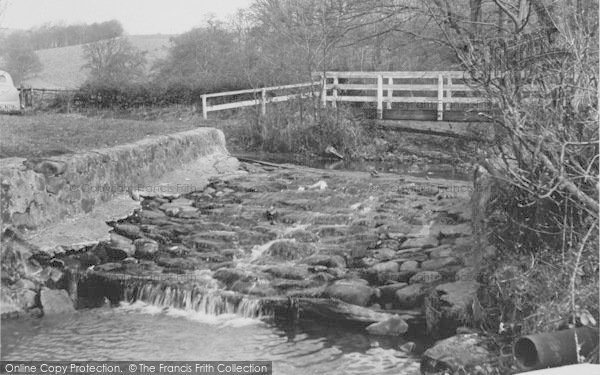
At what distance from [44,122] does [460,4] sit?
928 cm

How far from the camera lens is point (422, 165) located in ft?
57.8

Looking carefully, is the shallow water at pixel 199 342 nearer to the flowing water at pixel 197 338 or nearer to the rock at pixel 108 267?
the flowing water at pixel 197 338

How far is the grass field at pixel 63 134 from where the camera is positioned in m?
10.0

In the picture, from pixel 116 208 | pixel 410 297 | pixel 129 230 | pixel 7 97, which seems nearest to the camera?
pixel 410 297

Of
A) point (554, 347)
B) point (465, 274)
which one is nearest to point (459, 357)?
point (554, 347)

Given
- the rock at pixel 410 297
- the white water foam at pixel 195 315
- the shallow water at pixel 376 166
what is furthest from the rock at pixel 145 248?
the shallow water at pixel 376 166

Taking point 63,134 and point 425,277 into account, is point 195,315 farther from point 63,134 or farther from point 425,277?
point 63,134

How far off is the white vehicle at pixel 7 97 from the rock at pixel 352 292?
41.8 feet

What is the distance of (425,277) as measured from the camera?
7629mm

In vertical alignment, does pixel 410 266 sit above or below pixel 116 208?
below

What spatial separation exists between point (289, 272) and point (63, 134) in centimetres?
554

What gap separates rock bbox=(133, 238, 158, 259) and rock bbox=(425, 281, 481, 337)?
3.60 meters

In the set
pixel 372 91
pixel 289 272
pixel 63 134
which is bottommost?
pixel 289 272

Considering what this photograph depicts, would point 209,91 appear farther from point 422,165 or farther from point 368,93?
point 422,165
